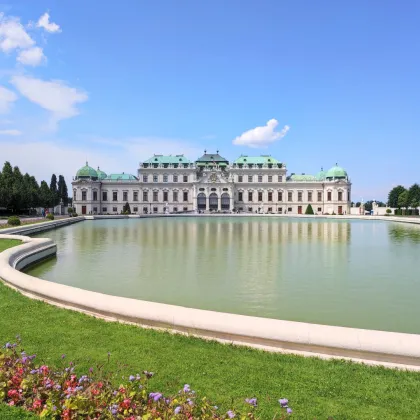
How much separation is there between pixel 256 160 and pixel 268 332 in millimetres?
104811

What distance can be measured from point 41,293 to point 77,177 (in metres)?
103

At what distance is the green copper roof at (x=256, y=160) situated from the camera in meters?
108

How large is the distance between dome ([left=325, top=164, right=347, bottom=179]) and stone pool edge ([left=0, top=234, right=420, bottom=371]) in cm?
10671

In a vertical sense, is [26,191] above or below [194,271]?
above

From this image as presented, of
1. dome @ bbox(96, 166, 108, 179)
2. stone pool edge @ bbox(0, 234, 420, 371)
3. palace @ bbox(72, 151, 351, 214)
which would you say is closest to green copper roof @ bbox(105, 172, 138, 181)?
palace @ bbox(72, 151, 351, 214)

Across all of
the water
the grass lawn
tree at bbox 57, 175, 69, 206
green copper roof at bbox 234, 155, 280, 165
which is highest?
green copper roof at bbox 234, 155, 280, 165

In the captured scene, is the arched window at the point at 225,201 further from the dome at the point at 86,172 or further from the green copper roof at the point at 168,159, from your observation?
the dome at the point at 86,172

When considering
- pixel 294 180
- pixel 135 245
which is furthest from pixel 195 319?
pixel 294 180

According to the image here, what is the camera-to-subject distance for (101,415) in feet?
13.6

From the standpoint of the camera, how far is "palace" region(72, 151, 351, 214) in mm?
105375

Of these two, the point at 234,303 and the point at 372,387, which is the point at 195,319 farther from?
the point at 234,303

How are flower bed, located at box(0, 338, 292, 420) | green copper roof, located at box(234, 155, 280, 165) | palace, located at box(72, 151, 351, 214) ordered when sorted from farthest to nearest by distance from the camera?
green copper roof, located at box(234, 155, 280, 165) < palace, located at box(72, 151, 351, 214) < flower bed, located at box(0, 338, 292, 420)

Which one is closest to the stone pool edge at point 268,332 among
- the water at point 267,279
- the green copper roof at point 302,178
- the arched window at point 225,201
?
the water at point 267,279

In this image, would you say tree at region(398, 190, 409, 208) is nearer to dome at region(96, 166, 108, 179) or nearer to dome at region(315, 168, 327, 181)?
dome at region(315, 168, 327, 181)
